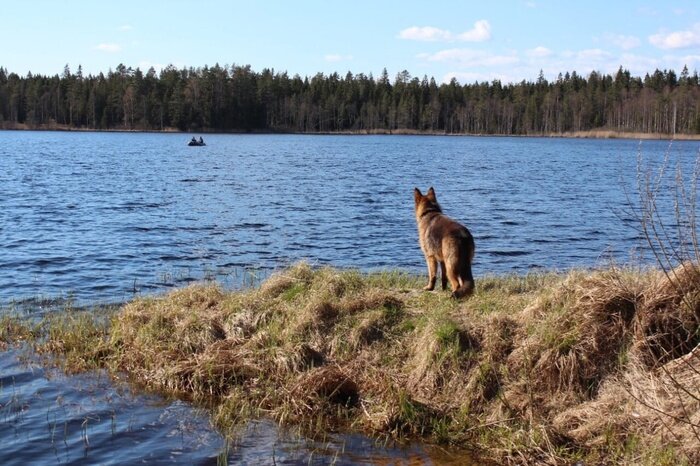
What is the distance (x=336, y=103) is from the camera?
143750mm

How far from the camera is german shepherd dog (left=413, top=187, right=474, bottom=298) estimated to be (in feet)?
29.0

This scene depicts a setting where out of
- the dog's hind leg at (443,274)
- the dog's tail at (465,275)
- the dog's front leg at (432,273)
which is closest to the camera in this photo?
the dog's tail at (465,275)

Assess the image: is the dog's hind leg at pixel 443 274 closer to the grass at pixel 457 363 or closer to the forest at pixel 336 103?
the grass at pixel 457 363

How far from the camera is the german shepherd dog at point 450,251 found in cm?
885

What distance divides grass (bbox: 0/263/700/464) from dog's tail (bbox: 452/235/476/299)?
0.20 m

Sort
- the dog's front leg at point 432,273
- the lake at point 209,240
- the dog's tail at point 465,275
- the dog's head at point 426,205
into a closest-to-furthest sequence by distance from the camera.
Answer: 1. the lake at point 209,240
2. the dog's tail at point 465,275
3. the dog's front leg at point 432,273
4. the dog's head at point 426,205

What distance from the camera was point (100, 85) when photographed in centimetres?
A: 12656

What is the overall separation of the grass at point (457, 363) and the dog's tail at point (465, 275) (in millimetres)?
201

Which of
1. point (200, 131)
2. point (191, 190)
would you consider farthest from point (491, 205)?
point (200, 131)

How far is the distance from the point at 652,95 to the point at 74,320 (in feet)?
459

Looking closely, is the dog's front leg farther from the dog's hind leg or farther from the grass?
the grass

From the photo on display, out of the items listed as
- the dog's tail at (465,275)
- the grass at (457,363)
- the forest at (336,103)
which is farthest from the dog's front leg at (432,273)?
the forest at (336,103)

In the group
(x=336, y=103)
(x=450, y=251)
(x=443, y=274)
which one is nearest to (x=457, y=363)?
(x=450, y=251)

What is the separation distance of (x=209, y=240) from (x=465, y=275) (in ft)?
38.3
